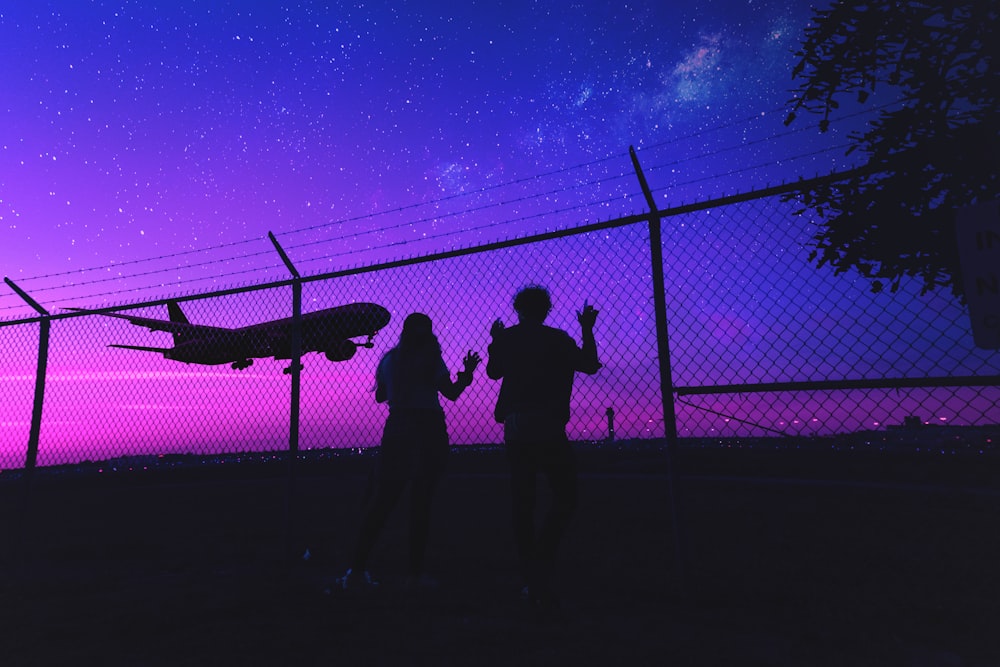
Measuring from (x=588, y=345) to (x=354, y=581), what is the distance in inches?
94.7

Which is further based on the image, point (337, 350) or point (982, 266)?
point (337, 350)

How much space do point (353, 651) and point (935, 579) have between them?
4470 mm

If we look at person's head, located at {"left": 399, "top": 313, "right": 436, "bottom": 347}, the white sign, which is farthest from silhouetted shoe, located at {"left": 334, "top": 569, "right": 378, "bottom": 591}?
the white sign

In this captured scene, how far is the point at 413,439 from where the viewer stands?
4.51 m

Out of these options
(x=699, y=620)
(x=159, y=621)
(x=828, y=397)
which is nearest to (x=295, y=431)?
(x=159, y=621)

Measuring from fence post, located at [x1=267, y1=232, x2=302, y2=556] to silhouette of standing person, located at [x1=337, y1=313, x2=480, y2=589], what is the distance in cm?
121

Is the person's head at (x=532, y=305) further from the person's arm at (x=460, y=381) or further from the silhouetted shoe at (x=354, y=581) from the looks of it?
the silhouetted shoe at (x=354, y=581)

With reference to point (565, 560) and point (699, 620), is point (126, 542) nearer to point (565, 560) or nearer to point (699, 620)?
point (565, 560)

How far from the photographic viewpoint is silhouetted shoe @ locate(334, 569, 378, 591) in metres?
4.53

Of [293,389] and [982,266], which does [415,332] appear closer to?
[293,389]

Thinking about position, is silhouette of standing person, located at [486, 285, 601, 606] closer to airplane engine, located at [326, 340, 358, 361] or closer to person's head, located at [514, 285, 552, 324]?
person's head, located at [514, 285, 552, 324]

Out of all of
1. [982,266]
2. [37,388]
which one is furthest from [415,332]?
[37,388]

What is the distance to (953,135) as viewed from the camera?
980cm

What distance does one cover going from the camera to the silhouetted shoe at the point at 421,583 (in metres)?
4.41
